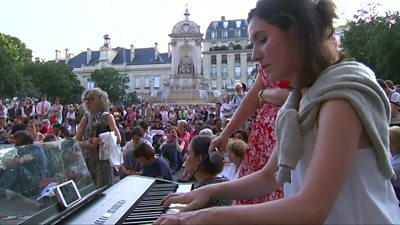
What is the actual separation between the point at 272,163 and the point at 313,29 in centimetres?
72

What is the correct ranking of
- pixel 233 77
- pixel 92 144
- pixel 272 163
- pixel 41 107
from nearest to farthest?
pixel 272 163, pixel 92 144, pixel 41 107, pixel 233 77

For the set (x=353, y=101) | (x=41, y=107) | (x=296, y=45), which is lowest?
(x=41, y=107)

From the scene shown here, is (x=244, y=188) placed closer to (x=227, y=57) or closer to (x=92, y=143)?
(x=92, y=143)

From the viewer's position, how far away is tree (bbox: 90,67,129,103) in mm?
105688

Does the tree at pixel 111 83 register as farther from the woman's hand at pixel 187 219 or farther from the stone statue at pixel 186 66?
the woman's hand at pixel 187 219

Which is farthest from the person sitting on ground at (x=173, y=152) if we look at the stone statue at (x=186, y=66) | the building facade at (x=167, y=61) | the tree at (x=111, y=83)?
the building facade at (x=167, y=61)

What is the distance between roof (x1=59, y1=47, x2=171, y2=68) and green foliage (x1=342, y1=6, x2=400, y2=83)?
80.5m

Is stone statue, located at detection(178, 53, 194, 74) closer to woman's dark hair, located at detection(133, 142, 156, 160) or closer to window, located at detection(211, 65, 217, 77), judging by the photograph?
woman's dark hair, located at detection(133, 142, 156, 160)

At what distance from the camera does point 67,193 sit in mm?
2691

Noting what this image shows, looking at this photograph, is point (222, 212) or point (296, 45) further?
point (296, 45)

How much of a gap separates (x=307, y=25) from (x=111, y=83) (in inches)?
4167

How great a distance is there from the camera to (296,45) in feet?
5.85

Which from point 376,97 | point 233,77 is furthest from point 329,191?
point 233,77

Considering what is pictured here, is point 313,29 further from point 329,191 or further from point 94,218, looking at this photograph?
point 94,218
